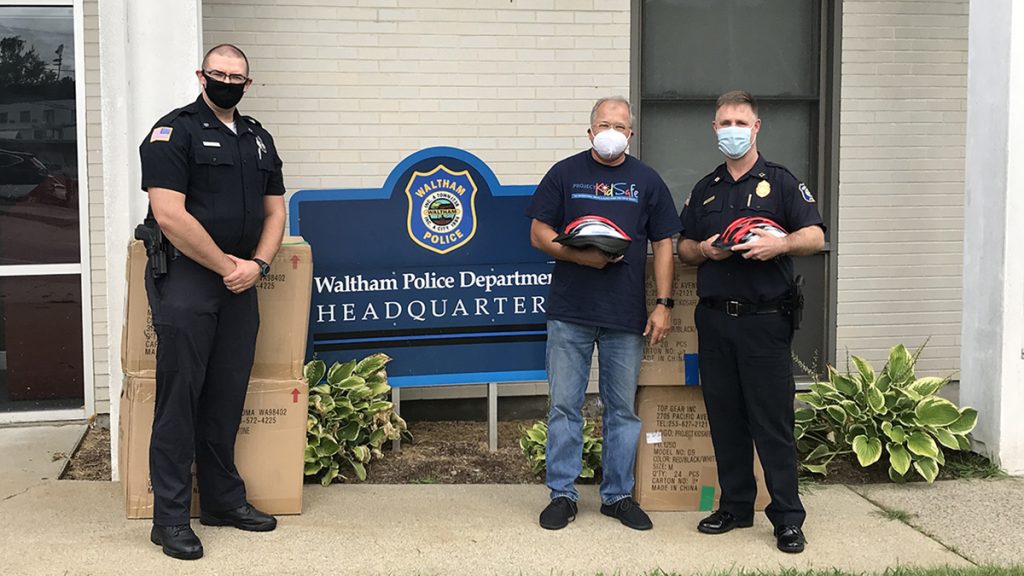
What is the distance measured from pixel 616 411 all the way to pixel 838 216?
124 inches

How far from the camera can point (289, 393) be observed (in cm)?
519

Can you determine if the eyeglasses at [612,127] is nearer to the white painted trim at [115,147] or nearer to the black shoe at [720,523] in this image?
the black shoe at [720,523]

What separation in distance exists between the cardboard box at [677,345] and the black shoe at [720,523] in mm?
663

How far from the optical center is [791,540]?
4809 mm

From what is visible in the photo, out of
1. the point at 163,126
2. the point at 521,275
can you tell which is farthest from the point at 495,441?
the point at 163,126

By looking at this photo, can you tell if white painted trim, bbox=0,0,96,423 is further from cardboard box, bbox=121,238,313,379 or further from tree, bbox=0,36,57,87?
cardboard box, bbox=121,238,313,379

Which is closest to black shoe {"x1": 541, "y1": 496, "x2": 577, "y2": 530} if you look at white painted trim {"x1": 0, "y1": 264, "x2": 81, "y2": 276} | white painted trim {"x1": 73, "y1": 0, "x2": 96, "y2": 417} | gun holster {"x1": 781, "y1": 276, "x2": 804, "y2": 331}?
gun holster {"x1": 781, "y1": 276, "x2": 804, "y2": 331}

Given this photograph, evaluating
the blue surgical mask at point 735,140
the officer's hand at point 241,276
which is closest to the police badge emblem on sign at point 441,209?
the officer's hand at point 241,276

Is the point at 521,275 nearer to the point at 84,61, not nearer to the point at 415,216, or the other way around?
the point at 415,216

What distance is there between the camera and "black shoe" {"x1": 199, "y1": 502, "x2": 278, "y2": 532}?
16.3ft

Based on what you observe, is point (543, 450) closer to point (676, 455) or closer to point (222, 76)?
point (676, 455)

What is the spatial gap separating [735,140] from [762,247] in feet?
1.67

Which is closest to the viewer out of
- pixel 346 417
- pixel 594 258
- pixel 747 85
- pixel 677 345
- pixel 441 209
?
pixel 594 258

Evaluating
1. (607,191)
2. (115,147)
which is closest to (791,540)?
(607,191)
